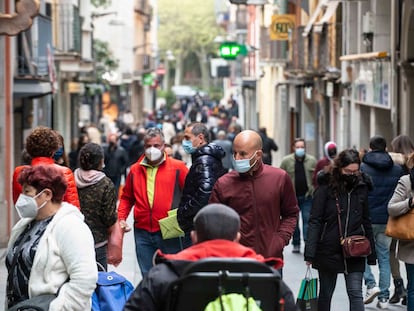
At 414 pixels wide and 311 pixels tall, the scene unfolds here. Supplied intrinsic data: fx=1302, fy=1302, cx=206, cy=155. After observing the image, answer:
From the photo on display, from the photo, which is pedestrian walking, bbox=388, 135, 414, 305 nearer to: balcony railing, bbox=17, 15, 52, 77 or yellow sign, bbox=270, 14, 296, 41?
balcony railing, bbox=17, 15, 52, 77

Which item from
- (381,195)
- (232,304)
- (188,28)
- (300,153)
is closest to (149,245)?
(381,195)

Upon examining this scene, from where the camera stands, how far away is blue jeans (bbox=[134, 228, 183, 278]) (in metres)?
12.0

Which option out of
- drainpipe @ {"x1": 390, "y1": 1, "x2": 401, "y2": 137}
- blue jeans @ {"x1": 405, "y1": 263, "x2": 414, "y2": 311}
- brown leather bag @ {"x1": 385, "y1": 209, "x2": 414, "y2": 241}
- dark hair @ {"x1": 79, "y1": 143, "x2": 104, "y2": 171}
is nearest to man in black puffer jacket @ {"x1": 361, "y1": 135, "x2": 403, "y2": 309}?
brown leather bag @ {"x1": 385, "y1": 209, "x2": 414, "y2": 241}

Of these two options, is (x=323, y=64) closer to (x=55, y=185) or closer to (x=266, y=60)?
(x=266, y=60)

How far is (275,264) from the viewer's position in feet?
20.6

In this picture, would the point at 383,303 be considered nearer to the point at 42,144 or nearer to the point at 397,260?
the point at 397,260

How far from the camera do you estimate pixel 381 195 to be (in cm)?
1341

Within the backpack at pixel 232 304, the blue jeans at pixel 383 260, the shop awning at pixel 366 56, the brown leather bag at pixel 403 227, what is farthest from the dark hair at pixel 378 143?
the shop awning at pixel 366 56

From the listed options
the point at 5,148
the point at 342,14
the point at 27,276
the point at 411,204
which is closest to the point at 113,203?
the point at 411,204

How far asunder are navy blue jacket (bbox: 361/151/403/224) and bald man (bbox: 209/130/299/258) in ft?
13.0

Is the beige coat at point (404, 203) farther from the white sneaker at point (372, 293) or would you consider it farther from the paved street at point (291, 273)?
the white sneaker at point (372, 293)

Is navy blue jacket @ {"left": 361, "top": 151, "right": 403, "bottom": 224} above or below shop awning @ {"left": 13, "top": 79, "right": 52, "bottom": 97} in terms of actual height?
below

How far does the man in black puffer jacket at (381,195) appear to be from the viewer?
13.4 m

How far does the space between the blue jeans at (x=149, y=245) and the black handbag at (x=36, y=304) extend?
16.8 feet
